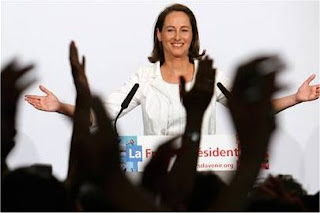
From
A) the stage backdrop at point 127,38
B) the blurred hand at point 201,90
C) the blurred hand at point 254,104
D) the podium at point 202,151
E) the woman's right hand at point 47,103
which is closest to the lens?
the blurred hand at point 254,104

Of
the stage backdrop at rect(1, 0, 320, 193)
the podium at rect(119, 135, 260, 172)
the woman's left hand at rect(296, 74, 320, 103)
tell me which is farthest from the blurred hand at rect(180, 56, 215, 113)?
the stage backdrop at rect(1, 0, 320, 193)

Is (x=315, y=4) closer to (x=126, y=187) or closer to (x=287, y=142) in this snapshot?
(x=287, y=142)

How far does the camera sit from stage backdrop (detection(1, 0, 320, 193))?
2.23m

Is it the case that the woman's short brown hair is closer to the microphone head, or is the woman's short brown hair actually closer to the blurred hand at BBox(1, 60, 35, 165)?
the microphone head

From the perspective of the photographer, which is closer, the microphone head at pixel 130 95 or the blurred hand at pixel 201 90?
the blurred hand at pixel 201 90

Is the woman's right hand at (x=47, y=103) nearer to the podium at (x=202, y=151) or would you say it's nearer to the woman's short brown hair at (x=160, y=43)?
the podium at (x=202, y=151)

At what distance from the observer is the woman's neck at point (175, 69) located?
203cm

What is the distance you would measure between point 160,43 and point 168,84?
223 mm

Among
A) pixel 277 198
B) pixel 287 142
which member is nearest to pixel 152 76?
pixel 287 142

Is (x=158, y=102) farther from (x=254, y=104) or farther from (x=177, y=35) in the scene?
(x=254, y=104)

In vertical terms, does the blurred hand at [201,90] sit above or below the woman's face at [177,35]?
below

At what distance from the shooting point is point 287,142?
214 cm

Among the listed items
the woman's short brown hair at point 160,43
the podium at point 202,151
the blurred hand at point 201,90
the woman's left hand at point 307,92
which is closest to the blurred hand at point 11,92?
the blurred hand at point 201,90

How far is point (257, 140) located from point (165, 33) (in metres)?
1.57
